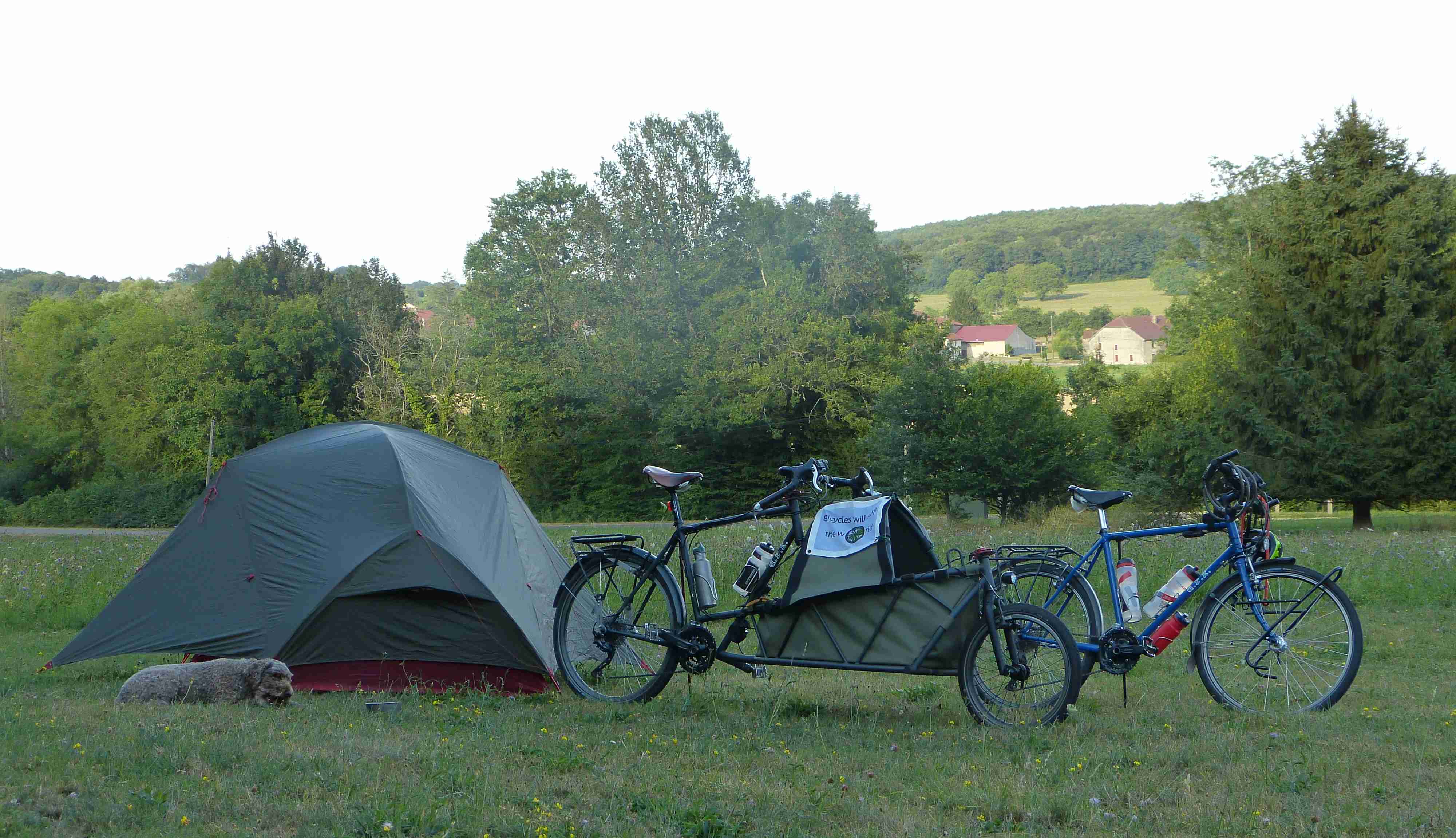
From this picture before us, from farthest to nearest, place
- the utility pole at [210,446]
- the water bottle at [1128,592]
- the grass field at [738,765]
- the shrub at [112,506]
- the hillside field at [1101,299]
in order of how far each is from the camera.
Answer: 1. the hillside field at [1101,299]
2. the utility pole at [210,446]
3. the shrub at [112,506]
4. the water bottle at [1128,592]
5. the grass field at [738,765]

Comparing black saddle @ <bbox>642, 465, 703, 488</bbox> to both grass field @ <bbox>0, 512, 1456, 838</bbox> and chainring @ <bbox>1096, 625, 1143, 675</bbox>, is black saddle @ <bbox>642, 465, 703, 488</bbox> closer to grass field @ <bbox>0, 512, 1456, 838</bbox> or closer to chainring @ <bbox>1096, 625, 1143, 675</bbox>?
grass field @ <bbox>0, 512, 1456, 838</bbox>

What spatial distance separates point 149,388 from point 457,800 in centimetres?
4555

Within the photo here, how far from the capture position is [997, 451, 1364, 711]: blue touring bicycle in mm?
5227

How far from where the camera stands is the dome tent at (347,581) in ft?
21.6

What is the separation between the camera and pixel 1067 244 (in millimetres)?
104375

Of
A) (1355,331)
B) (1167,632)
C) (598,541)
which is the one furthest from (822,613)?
(1355,331)

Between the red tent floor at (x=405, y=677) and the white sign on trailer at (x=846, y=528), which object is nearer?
the white sign on trailer at (x=846, y=528)

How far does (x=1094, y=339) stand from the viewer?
8188 cm

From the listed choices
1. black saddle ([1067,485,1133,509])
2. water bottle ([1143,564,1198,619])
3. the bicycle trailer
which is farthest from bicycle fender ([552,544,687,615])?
water bottle ([1143,564,1198,619])

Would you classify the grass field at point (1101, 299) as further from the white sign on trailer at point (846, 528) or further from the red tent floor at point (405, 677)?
the white sign on trailer at point (846, 528)

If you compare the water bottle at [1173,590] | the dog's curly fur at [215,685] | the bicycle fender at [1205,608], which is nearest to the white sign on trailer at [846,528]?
the water bottle at [1173,590]

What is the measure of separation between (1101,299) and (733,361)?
234 ft

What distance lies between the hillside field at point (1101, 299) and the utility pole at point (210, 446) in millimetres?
61436

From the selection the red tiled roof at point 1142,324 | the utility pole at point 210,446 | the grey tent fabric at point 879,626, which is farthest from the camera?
the red tiled roof at point 1142,324
